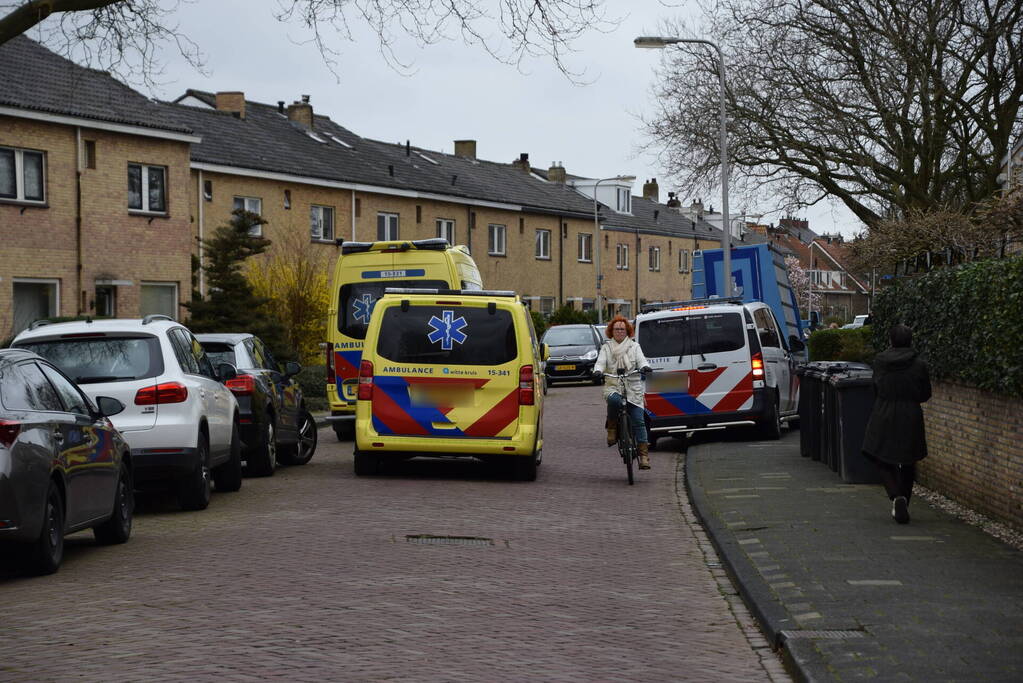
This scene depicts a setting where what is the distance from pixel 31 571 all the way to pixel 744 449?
11490 mm

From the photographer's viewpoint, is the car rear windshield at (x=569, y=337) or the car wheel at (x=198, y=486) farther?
the car rear windshield at (x=569, y=337)

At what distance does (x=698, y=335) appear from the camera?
772 inches

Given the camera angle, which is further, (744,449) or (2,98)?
(2,98)

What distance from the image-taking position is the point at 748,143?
31594 mm

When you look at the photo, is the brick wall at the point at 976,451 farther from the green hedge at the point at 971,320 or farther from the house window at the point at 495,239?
the house window at the point at 495,239

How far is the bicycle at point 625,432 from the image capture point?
15.4 m

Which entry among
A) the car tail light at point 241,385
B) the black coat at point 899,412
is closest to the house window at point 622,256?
the car tail light at point 241,385

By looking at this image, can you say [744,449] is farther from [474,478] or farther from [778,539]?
[778,539]

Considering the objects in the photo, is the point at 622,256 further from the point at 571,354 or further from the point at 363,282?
the point at 363,282

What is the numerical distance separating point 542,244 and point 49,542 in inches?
2047

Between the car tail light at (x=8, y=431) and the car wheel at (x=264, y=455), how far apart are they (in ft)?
23.7

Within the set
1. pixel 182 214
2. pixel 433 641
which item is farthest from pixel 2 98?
pixel 433 641

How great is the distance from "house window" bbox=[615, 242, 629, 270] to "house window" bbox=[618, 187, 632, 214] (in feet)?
15.6

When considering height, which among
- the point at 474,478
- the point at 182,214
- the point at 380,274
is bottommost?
the point at 474,478
